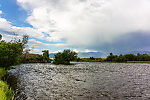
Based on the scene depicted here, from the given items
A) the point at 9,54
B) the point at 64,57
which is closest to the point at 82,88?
the point at 9,54

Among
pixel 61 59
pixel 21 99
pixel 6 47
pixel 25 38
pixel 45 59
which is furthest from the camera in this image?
pixel 45 59

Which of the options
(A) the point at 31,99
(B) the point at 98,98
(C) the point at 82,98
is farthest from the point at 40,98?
(B) the point at 98,98

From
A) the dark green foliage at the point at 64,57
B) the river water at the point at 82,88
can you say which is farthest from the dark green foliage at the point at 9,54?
the dark green foliage at the point at 64,57

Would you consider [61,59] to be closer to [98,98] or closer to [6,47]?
[6,47]

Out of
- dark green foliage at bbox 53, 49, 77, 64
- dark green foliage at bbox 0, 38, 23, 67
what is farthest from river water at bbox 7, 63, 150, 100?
A: dark green foliage at bbox 53, 49, 77, 64

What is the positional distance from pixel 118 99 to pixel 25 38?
382 ft

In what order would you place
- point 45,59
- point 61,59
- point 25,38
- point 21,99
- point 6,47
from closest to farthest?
1. point 21,99
2. point 6,47
3. point 25,38
4. point 61,59
5. point 45,59

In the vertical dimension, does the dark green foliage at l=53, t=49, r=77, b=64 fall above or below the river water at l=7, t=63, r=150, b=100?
above

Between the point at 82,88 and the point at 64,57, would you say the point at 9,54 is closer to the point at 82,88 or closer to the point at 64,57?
the point at 82,88

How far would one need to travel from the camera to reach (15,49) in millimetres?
42969

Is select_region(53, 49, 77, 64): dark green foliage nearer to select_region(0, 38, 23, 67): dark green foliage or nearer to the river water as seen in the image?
select_region(0, 38, 23, 67): dark green foliage

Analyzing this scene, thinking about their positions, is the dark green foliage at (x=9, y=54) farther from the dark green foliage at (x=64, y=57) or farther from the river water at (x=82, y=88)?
the dark green foliage at (x=64, y=57)

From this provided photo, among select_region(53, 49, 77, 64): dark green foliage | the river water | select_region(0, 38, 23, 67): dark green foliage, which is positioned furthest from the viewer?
select_region(53, 49, 77, 64): dark green foliage

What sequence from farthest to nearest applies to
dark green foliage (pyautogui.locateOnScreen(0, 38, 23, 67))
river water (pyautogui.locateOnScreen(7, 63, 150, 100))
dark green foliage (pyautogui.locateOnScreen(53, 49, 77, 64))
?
dark green foliage (pyautogui.locateOnScreen(53, 49, 77, 64))
dark green foliage (pyautogui.locateOnScreen(0, 38, 23, 67))
river water (pyautogui.locateOnScreen(7, 63, 150, 100))
